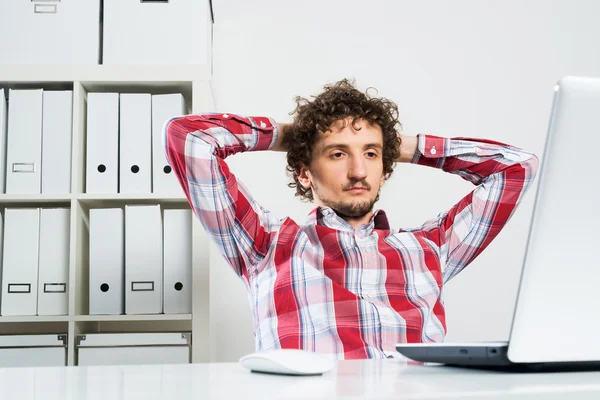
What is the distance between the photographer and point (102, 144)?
201 centimetres

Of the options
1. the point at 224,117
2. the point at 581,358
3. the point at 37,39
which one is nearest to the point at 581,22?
the point at 224,117

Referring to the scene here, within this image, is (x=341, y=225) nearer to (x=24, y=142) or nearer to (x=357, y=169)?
Result: (x=357, y=169)

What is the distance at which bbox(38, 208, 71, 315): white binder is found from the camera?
196 cm

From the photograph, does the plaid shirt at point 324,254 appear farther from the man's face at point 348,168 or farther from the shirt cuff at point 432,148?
the shirt cuff at point 432,148

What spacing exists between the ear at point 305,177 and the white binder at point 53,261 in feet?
2.25

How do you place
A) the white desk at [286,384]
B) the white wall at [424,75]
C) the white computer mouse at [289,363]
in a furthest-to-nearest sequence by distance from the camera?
the white wall at [424,75] < the white computer mouse at [289,363] < the white desk at [286,384]

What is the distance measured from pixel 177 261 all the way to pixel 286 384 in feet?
4.86

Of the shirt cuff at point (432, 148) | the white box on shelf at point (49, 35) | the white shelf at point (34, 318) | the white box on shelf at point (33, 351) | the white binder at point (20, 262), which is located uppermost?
the white box on shelf at point (49, 35)

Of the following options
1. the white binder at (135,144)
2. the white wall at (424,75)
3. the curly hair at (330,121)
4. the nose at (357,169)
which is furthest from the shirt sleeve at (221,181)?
the white wall at (424,75)

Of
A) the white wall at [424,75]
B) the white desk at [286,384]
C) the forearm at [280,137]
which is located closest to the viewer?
the white desk at [286,384]

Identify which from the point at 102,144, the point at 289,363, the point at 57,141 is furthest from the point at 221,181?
the point at 289,363

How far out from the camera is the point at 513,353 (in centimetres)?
58

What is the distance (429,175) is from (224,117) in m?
0.91

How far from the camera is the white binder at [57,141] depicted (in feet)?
6.56
